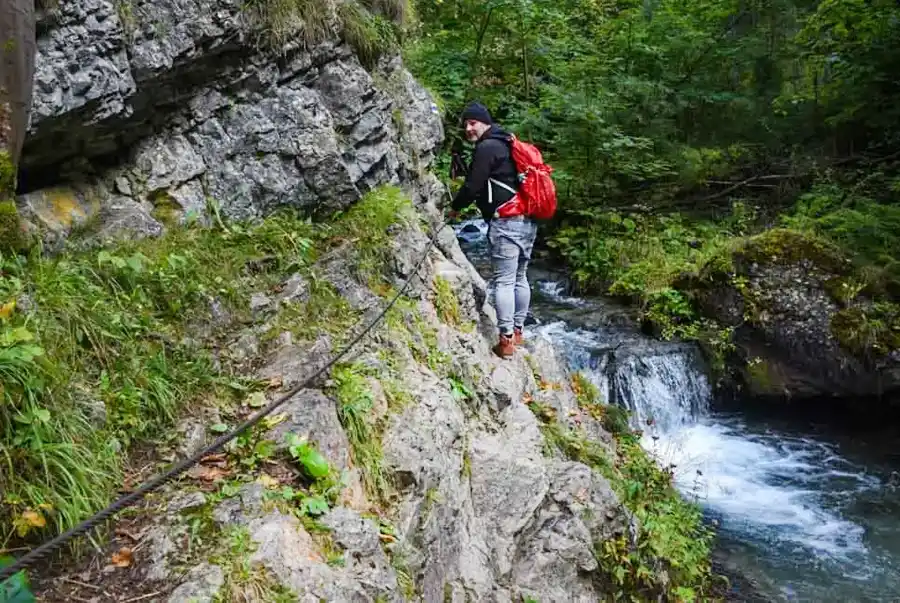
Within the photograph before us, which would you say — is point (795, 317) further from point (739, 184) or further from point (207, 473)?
point (207, 473)

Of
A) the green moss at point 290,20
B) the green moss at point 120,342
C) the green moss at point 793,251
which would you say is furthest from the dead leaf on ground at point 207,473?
the green moss at point 793,251

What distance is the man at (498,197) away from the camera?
20.1 ft

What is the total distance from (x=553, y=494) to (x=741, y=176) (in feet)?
44.2

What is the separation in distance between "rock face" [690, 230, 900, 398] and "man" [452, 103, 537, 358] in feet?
19.9

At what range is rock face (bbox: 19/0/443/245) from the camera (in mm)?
4727

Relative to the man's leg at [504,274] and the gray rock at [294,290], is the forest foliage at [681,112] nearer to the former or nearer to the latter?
the man's leg at [504,274]

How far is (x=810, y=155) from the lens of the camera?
16031 mm

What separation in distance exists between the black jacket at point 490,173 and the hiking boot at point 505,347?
137cm

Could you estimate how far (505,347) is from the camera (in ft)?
23.2

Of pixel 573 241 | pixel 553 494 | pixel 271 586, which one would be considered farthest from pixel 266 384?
pixel 573 241

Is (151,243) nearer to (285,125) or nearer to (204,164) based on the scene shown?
(204,164)

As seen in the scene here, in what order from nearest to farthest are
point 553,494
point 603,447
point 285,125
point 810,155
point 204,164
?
point 553,494, point 204,164, point 285,125, point 603,447, point 810,155

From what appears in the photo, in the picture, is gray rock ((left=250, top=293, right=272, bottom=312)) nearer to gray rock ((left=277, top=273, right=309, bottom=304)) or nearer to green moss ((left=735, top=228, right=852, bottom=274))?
gray rock ((left=277, top=273, right=309, bottom=304))

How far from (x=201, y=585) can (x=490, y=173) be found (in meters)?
4.25
